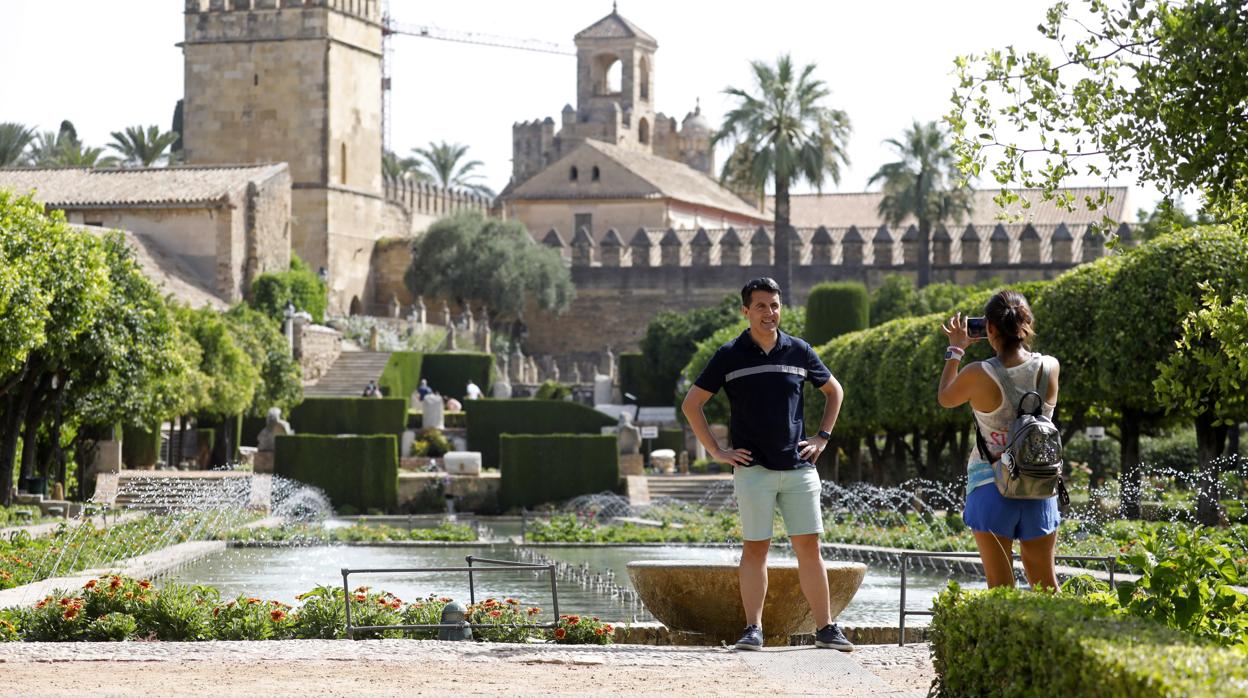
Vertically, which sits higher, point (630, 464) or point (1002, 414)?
point (1002, 414)

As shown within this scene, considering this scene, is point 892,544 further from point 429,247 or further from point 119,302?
point 429,247

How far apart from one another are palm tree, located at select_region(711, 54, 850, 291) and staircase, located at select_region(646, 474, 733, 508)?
714 inches

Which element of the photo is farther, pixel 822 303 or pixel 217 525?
pixel 822 303

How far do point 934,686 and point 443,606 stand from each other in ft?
12.4

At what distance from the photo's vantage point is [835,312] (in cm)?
3878

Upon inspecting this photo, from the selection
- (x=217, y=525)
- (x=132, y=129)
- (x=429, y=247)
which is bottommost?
(x=217, y=525)

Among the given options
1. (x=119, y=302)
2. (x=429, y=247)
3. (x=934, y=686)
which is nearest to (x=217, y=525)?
(x=119, y=302)

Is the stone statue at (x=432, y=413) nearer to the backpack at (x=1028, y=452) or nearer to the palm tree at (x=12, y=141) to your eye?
the palm tree at (x=12, y=141)

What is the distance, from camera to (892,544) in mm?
17766

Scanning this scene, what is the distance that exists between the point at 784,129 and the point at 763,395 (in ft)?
140

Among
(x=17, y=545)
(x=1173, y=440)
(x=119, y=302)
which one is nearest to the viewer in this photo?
(x=17, y=545)

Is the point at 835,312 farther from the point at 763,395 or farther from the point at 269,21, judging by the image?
the point at 763,395

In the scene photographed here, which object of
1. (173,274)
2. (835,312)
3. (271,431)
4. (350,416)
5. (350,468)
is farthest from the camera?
(173,274)

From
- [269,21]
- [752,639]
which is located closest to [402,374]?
[269,21]
